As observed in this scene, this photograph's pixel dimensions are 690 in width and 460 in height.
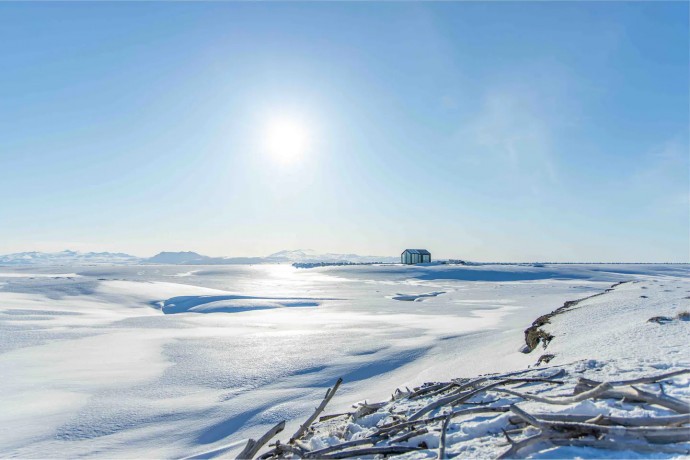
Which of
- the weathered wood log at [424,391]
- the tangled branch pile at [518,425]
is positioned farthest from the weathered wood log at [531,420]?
the weathered wood log at [424,391]

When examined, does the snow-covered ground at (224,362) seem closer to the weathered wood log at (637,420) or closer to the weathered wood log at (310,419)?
the weathered wood log at (310,419)

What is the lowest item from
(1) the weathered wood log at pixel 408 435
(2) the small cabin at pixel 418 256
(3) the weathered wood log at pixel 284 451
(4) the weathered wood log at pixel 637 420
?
(3) the weathered wood log at pixel 284 451

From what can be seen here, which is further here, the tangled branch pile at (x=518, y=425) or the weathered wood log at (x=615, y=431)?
the tangled branch pile at (x=518, y=425)

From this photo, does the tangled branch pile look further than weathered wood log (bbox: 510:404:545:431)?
No

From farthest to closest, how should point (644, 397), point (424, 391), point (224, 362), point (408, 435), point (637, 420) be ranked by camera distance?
1. point (224, 362)
2. point (424, 391)
3. point (408, 435)
4. point (644, 397)
5. point (637, 420)

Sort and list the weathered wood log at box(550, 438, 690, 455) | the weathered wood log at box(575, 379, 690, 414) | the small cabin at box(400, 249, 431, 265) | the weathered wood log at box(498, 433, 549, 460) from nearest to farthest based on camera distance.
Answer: the weathered wood log at box(550, 438, 690, 455), the weathered wood log at box(498, 433, 549, 460), the weathered wood log at box(575, 379, 690, 414), the small cabin at box(400, 249, 431, 265)

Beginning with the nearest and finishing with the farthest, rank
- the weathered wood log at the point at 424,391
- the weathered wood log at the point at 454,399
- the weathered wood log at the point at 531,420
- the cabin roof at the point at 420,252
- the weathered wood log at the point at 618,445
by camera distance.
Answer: the weathered wood log at the point at 618,445
the weathered wood log at the point at 531,420
the weathered wood log at the point at 454,399
the weathered wood log at the point at 424,391
the cabin roof at the point at 420,252

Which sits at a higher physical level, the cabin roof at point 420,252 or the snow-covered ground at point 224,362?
the cabin roof at point 420,252

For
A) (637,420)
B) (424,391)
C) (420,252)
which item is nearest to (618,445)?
(637,420)

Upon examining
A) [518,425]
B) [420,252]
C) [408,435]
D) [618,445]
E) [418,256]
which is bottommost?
[408,435]

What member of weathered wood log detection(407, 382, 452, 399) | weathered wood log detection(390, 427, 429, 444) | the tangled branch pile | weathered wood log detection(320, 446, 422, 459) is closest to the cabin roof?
weathered wood log detection(407, 382, 452, 399)

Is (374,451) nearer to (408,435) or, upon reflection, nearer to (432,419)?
(408,435)

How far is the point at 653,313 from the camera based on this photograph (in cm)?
745

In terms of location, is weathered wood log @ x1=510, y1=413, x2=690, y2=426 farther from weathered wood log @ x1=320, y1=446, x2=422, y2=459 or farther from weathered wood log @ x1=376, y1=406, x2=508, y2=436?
weathered wood log @ x1=320, y1=446, x2=422, y2=459
